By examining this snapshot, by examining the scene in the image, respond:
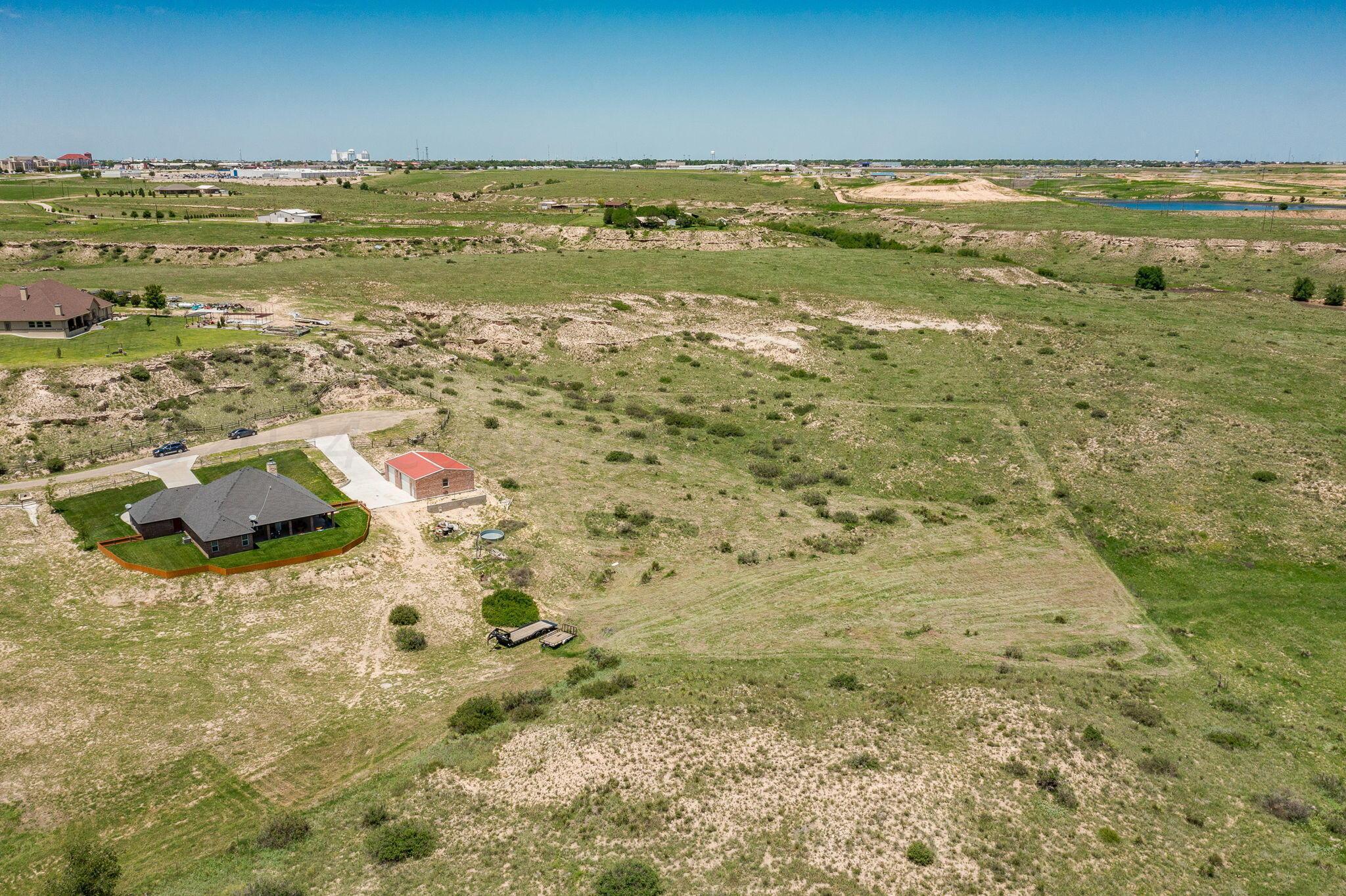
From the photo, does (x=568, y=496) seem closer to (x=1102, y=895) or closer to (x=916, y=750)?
(x=916, y=750)

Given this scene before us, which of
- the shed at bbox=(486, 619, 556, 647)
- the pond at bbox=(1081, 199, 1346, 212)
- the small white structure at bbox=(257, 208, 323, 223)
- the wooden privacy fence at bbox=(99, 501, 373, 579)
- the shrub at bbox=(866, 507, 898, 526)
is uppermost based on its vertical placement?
the pond at bbox=(1081, 199, 1346, 212)

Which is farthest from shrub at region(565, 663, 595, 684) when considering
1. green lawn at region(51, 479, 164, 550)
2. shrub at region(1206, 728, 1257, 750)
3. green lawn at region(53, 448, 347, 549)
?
green lawn at region(51, 479, 164, 550)

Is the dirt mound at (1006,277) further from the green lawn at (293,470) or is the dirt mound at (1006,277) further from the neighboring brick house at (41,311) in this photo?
the neighboring brick house at (41,311)

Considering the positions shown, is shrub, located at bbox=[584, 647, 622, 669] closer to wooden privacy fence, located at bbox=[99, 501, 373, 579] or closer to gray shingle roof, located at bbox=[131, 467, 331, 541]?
wooden privacy fence, located at bbox=[99, 501, 373, 579]

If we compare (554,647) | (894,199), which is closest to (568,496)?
(554,647)

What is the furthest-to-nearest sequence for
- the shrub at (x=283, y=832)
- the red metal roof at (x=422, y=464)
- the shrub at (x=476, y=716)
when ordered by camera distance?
the red metal roof at (x=422, y=464) < the shrub at (x=476, y=716) < the shrub at (x=283, y=832)

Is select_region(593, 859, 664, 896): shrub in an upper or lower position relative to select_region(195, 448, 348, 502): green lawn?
lower

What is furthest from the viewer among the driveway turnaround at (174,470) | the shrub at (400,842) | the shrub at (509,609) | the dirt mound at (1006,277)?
the dirt mound at (1006,277)

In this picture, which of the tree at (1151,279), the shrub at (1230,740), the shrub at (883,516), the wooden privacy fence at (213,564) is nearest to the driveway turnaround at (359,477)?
the wooden privacy fence at (213,564)
